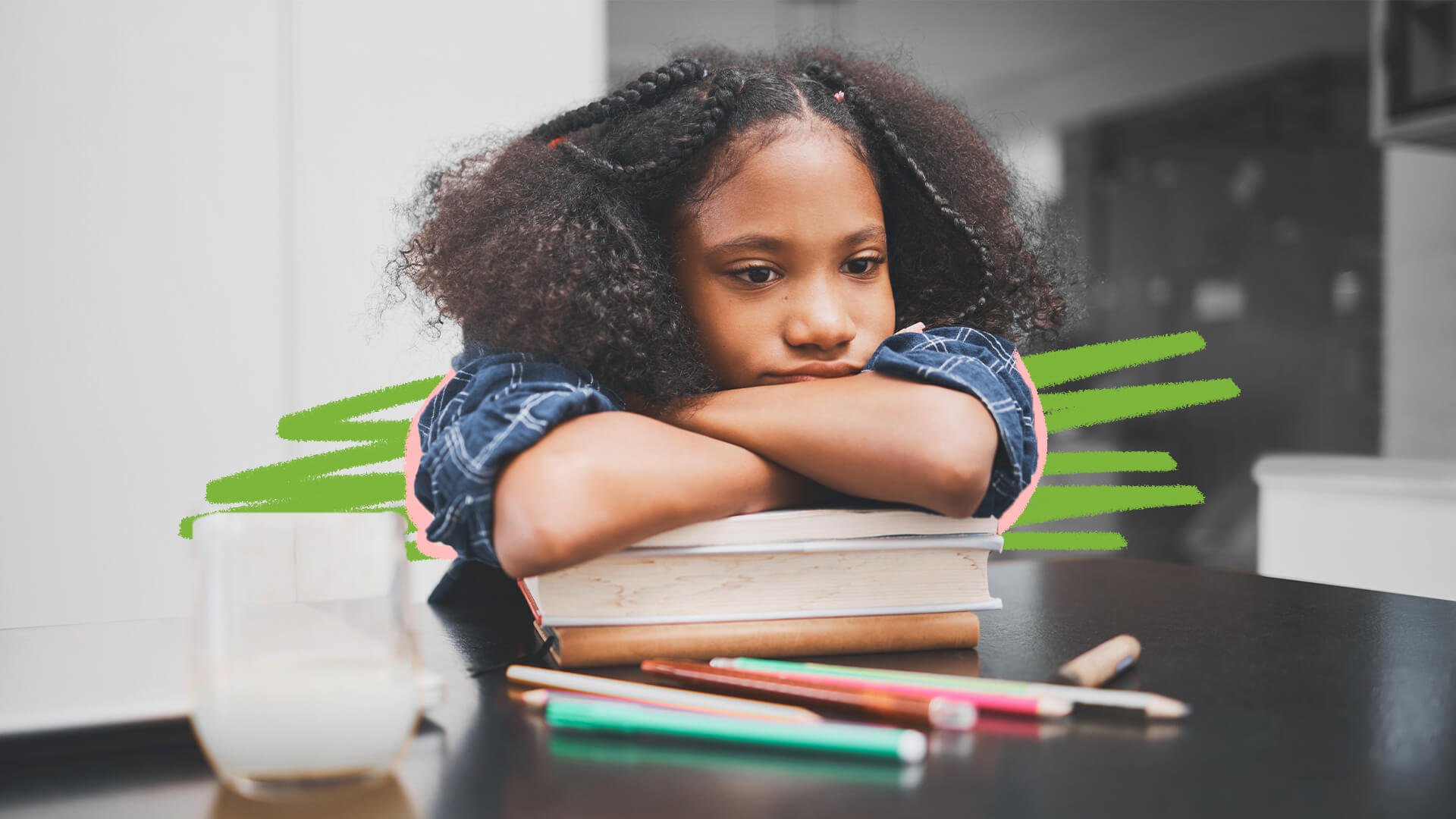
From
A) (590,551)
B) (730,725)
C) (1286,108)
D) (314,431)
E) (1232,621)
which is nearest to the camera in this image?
(730,725)

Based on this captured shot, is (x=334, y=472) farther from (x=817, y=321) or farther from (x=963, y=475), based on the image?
(x=963, y=475)

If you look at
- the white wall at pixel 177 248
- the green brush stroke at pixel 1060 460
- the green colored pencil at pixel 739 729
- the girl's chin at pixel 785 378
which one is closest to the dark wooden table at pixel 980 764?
the green colored pencil at pixel 739 729

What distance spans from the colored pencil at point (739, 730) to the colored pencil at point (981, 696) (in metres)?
0.03

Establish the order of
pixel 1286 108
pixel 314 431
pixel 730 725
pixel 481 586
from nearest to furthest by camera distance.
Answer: pixel 730 725 < pixel 481 586 < pixel 314 431 < pixel 1286 108

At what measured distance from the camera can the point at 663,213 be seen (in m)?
0.68

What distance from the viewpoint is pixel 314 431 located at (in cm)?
116

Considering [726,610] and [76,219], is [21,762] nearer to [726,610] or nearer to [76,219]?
[726,610]

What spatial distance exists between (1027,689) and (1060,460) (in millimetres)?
560

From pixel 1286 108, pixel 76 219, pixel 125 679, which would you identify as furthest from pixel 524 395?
pixel 1286 108

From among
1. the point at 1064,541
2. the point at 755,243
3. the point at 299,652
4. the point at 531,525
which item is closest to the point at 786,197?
the point at 755,243

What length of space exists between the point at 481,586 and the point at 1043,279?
1.53ft

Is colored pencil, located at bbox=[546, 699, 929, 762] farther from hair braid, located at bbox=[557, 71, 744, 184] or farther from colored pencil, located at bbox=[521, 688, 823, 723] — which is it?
hair braid, located at bbox=[557, 71, 744, 184]

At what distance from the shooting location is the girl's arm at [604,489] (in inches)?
18.6

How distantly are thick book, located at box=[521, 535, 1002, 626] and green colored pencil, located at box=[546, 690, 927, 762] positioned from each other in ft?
0.34
